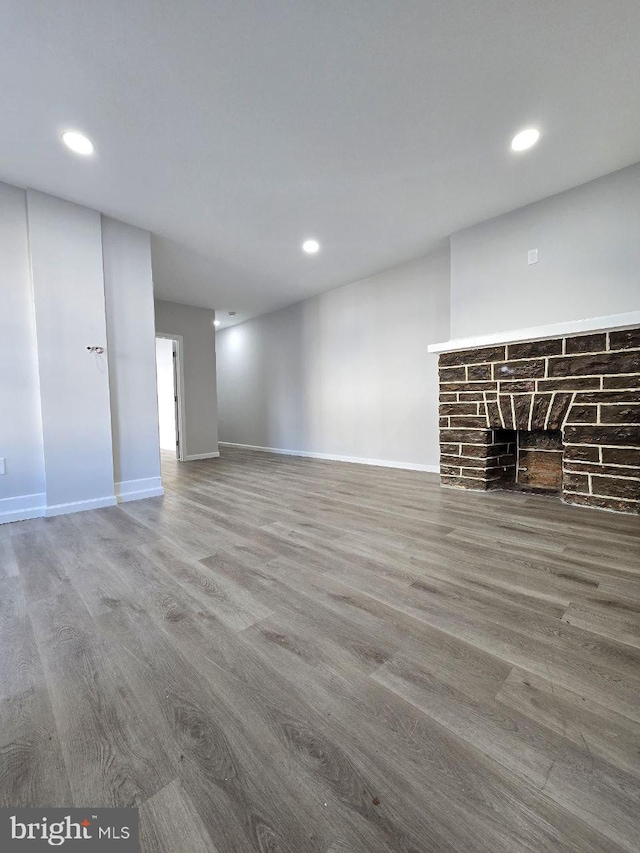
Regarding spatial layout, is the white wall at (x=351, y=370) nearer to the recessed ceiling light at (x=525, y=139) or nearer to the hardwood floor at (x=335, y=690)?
the recessed ceiling light at (x=525, y=139)

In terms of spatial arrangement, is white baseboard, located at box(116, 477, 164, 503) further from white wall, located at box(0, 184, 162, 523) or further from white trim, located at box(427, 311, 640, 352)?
white trim, located at box(427, 311, 640, 352)

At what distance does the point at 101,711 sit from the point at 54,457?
8.09 ft

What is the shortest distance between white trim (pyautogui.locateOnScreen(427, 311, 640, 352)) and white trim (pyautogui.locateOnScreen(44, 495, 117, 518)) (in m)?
3.28

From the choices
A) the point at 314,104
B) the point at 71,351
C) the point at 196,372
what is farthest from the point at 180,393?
the point at 314,104

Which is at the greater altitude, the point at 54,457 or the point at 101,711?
the point at 54,457

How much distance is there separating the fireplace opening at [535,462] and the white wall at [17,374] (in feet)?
13.3

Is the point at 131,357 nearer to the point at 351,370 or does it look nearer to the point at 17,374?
the point at 17,374

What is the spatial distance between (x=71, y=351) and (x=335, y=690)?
3.12 m

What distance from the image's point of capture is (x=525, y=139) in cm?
220

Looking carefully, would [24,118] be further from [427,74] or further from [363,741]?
[363,741]

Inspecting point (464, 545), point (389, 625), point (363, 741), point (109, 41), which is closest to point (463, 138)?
point (109, 41)

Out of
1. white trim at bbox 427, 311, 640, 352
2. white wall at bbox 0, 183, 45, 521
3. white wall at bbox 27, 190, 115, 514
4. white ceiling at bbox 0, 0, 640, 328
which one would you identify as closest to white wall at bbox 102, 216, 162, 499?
white wall at bbox 27, 190, 115, 514

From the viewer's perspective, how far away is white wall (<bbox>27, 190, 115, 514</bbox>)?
2.67 m

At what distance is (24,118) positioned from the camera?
76.5 inches
